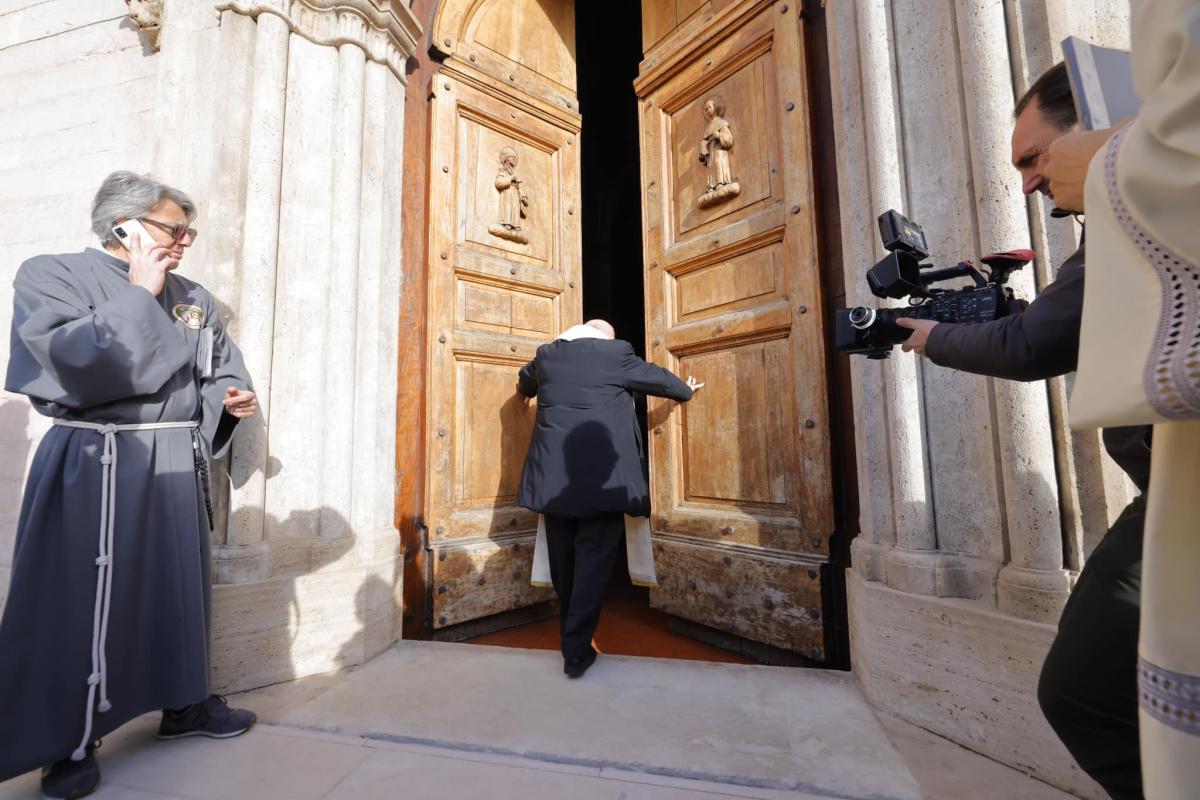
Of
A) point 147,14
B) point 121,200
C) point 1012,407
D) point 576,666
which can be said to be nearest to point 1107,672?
point 1012,407

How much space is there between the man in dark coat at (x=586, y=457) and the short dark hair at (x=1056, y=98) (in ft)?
5.72

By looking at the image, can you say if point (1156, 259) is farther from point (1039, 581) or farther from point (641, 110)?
point (641, 110)

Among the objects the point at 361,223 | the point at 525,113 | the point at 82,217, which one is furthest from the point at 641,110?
the point at 82,217

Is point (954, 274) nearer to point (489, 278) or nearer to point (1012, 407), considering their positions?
point (1012, 407)

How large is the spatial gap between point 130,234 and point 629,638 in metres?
2.71

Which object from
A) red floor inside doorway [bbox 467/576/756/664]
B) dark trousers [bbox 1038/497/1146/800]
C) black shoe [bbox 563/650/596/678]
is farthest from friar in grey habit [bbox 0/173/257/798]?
dark trousers [bbox 1038/497/1146/800]

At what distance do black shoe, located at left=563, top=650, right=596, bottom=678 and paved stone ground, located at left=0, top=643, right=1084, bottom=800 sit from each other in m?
0.04

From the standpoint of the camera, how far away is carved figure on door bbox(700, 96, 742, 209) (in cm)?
293

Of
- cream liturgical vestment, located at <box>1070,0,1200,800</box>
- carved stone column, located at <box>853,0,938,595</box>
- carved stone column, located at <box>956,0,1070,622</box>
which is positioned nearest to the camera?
cream liturgical vestment, located at <box>1070,0,1200,800</box>

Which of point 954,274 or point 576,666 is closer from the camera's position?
point 954,274

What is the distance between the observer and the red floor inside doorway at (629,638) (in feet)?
9.38

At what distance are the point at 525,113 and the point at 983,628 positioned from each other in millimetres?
3436

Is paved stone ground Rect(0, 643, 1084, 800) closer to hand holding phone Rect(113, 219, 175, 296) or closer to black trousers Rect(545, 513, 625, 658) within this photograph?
black trousers Rect(545, 513, 625, 658)

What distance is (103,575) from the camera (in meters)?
1.65
